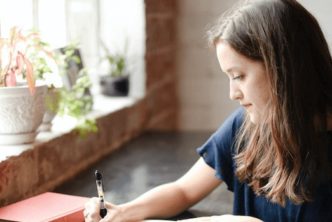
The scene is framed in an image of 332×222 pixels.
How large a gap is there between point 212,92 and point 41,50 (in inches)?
72.3

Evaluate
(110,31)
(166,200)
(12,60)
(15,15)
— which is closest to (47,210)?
(166,200)

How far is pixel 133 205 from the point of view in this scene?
144cm

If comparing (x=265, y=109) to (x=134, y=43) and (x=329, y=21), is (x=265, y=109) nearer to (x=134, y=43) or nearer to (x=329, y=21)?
(x=329, y=21)

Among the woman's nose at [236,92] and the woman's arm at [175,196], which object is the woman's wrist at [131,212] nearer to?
the woman's arm at [175,196]

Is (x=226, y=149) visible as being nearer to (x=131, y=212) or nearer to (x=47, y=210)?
(x=131, y=212)

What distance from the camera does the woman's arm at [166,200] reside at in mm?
1402

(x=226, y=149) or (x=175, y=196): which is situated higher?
(x=226, y=149)

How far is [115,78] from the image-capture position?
2643mm

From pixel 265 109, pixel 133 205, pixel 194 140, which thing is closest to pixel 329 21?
pixel 194 140

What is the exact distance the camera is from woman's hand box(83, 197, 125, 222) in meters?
1.37

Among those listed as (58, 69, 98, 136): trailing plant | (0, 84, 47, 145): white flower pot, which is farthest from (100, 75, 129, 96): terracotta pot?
(0, 84, 47, 145): white flower pot

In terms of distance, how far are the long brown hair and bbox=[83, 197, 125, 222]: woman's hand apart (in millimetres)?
378

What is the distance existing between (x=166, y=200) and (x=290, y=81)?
488mm

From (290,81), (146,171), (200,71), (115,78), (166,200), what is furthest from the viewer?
(200,71)
